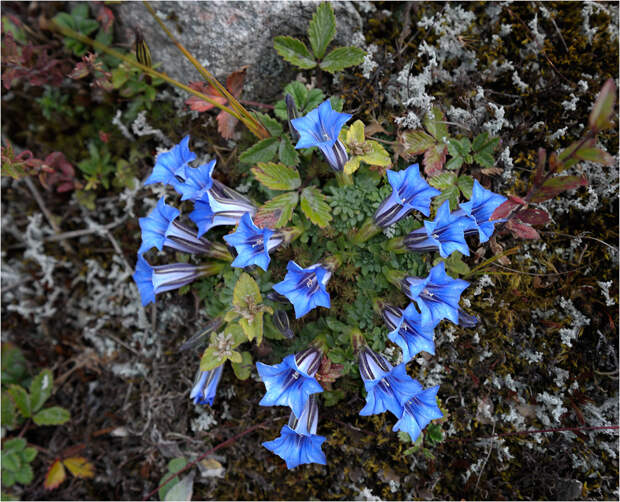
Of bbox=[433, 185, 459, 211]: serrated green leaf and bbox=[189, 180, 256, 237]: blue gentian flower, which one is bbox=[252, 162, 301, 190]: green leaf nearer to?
bbox=[189, 180, 256, 237]: blue gentian flower

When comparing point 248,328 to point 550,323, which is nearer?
point 248,328

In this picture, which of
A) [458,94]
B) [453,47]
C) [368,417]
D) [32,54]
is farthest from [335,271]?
[32,54]

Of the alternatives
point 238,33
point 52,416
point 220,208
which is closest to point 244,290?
point 220,208

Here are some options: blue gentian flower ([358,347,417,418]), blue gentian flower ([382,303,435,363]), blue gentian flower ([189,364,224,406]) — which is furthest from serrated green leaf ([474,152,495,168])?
blue gentian flower ([189,364,224,406])

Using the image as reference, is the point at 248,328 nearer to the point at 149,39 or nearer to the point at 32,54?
the point at 149,39

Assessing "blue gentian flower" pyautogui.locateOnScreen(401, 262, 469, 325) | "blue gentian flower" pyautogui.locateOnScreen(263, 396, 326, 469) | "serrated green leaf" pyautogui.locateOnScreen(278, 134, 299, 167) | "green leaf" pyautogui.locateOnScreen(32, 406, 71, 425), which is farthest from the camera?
"green leaf" pyautogui.locateOnScreen(32, 406, 71, 425)
